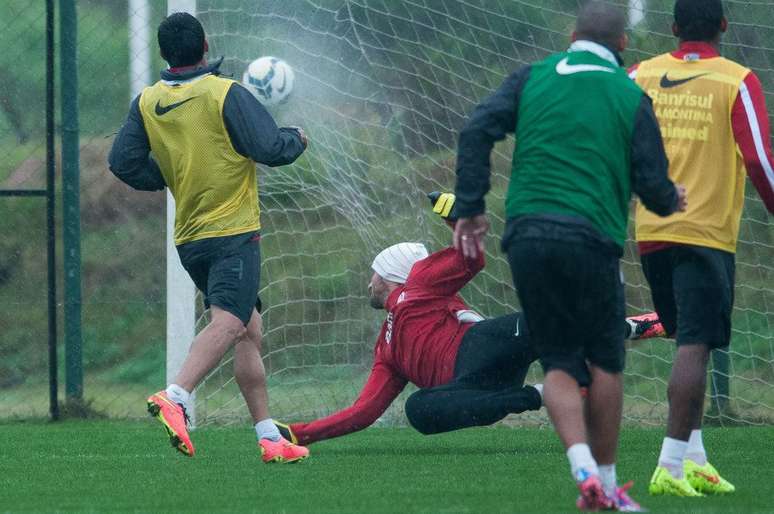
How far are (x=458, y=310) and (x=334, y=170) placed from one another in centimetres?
221

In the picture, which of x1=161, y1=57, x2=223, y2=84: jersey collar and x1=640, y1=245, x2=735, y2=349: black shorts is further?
x1=161, y1=57, x2=223, y2=84: jersey collar

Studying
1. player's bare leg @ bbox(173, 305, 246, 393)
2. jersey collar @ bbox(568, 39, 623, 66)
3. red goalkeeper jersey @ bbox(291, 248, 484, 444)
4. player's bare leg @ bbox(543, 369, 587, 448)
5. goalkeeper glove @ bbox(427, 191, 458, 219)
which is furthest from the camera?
red goalkeeper jersey @ bbox(291, 248, 484, 444)

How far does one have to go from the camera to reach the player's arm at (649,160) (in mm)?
4746

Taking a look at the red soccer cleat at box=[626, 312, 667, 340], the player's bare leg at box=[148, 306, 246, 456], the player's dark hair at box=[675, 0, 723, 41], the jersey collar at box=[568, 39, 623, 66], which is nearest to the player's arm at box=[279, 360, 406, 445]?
the player's bare leg at box=[148, 306, 246, 456]

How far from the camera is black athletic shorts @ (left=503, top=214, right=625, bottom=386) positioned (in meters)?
4.65

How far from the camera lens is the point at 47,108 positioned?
9.12 meters

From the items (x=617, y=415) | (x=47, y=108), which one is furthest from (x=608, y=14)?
(x=47, y=108)

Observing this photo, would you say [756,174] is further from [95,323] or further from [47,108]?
[95,323]

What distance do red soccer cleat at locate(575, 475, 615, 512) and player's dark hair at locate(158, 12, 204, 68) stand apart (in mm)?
3006

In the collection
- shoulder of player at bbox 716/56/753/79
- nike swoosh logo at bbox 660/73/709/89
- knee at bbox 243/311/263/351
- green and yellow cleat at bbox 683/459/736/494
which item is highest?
shoulder of player at bbox 716/56/753/79

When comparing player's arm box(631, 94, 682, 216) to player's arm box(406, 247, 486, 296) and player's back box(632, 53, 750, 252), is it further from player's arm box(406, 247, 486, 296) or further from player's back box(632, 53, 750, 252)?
player's arm box(406, 247, 486, 296)

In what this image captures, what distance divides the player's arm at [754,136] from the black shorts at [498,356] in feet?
5.43

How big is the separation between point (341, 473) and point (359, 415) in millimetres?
953

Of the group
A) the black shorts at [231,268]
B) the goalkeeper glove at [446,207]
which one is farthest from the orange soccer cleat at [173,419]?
the goalkeeper glove at [446,207]
